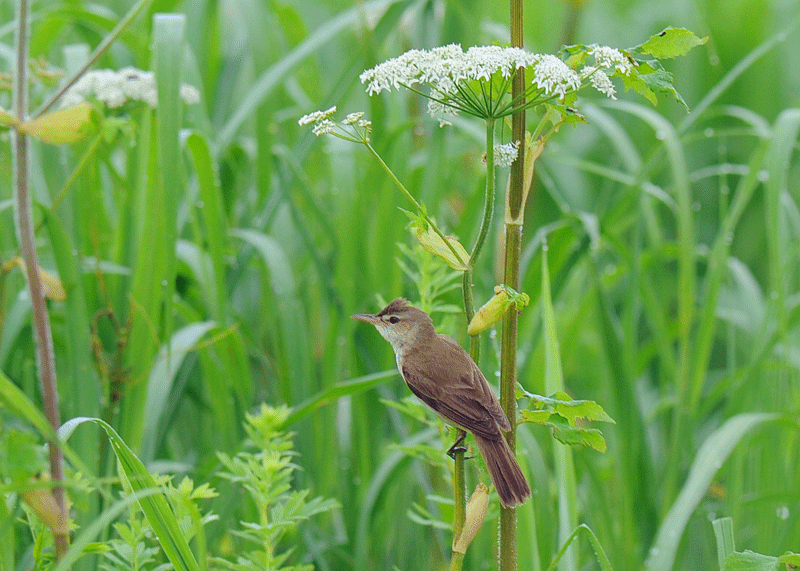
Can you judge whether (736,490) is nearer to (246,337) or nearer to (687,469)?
(687,469)

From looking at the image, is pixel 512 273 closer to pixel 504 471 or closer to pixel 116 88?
pixel 504 471

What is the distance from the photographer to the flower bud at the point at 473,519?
772 mm

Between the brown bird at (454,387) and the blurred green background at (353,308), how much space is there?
5.5 inches

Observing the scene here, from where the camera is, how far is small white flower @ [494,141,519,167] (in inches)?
29.7

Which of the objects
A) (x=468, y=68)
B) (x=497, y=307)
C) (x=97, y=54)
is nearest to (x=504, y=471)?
(x=497, y=307)

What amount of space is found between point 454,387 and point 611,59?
0.38 metres

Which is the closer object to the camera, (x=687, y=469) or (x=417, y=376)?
(x=417, y=376)

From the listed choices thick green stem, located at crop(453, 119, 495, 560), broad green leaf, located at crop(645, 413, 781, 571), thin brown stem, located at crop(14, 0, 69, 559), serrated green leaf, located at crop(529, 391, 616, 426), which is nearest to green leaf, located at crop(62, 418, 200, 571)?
thin brown stem, located at crop(14, 0, 69, 559)

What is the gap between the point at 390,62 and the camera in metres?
0.77

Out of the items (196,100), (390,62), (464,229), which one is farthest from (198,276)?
(390,62)

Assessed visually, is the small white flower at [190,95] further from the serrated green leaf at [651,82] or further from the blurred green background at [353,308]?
the serrated green leaf at [651,82]

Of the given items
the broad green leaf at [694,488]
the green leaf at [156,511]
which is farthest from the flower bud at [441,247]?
the broad green leaf at [694,488]

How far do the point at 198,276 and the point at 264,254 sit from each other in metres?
0.16

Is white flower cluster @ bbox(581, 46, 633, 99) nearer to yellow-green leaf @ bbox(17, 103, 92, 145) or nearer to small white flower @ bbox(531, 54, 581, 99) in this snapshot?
small white flower @ bbox(531, 54, 581, 99)
